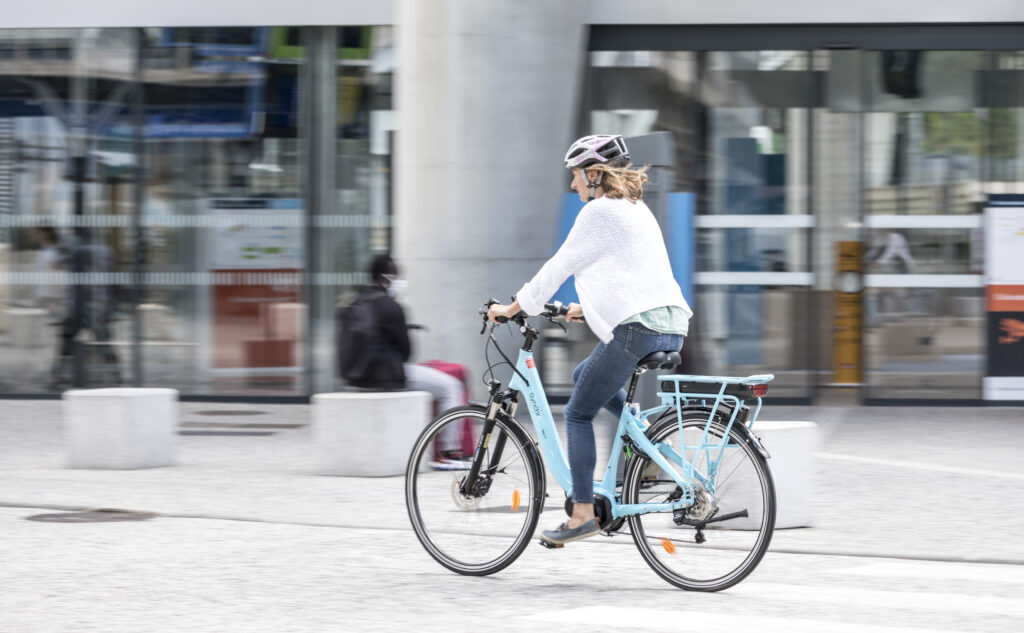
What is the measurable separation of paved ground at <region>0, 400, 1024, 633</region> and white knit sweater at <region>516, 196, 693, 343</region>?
1.13 m

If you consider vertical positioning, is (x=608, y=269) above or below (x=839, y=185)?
below

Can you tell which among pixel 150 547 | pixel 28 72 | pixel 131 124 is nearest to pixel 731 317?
pixel 131 124

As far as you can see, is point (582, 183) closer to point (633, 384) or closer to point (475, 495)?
point (633, 384)

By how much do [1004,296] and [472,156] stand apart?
196 inches

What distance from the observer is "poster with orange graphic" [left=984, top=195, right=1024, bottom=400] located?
13219 millimetres

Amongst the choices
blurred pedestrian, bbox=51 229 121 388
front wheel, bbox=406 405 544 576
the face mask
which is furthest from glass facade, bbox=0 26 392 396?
front wheel, bbox=406 405 544 576

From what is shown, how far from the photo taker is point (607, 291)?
5.83m

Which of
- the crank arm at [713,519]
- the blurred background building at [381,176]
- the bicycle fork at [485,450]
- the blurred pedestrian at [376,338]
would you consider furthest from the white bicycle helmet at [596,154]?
the blurred background building at [381,176]

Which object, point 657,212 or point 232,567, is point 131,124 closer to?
point 657,212

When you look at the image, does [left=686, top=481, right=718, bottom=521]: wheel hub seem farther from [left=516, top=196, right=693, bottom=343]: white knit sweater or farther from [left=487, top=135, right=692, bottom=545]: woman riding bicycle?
[left=516, top=196, right=693, bottom=343]: white knit sweater

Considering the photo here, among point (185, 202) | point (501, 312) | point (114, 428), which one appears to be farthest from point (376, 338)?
point (185, 202)

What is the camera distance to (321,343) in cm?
1384

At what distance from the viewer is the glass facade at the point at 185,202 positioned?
13.7 meters

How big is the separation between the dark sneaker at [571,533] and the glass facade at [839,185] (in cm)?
762
